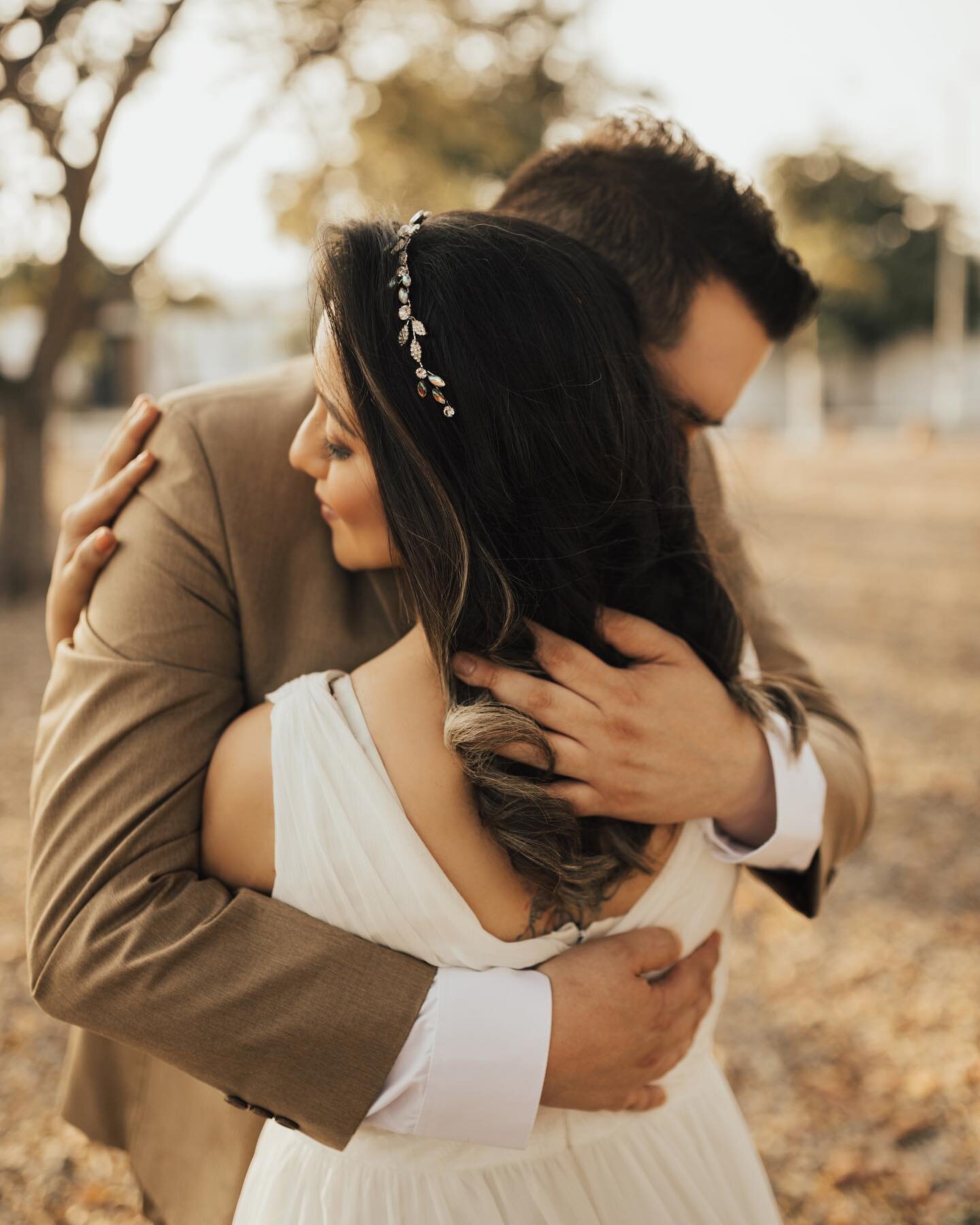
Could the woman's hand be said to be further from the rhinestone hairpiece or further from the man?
the rhinestone hairpiece

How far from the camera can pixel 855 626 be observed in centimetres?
927

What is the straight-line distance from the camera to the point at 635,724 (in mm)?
1507

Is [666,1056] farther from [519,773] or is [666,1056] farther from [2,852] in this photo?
[2,852]

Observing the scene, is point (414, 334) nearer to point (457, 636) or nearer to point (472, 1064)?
point (457, 636)

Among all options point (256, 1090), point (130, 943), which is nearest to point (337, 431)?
point (130, 943)

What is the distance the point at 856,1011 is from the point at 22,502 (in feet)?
28.1

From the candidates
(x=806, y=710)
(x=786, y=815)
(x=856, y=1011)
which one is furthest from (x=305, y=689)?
(x=856, y=1011)

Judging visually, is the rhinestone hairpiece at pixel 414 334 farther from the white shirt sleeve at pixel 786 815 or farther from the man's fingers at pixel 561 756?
the white shirt sleeve at pixel 786 815

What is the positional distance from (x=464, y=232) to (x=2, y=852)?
15.3 ft

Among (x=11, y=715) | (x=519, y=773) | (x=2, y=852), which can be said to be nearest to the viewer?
(x=519, y=773)

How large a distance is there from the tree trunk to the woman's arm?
923cm

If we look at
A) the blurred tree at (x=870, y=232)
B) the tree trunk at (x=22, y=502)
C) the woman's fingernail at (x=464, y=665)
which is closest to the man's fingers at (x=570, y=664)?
the woman's fingernail at (x=464, y=665)

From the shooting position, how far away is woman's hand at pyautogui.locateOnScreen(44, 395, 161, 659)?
5.27ft

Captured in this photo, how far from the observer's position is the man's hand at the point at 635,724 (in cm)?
145
